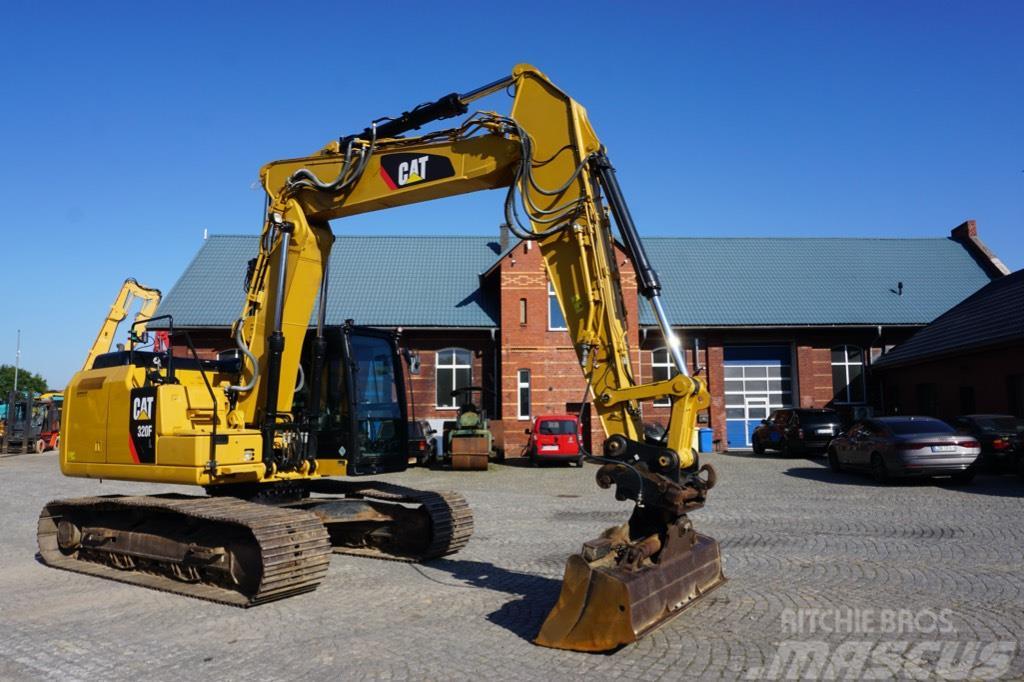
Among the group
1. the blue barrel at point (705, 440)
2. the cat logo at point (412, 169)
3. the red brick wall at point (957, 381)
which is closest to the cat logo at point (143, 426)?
the cat logo at point (412, 169)

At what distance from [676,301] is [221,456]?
81.6 feet

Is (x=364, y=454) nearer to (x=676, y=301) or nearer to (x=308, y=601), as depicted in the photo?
(x=308, y=601)

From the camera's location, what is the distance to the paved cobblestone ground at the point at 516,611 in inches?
210

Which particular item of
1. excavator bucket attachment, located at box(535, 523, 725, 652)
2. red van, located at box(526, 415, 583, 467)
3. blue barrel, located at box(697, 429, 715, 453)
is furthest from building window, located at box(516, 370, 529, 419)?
excavator bucket attachment, located at box(535, 523, 725, 652)

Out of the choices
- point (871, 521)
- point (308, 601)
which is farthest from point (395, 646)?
point (871, 521)

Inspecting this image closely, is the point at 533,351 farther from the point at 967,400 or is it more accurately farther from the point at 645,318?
the point at 967,400

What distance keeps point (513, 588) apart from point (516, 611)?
87cm

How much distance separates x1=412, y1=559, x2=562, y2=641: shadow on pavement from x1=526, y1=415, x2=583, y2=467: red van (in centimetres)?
1496

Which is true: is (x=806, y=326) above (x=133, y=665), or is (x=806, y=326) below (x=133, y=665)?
above

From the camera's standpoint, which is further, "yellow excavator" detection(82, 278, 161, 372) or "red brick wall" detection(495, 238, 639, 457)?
"red brick wall" detection(495, 238, 639, 457)

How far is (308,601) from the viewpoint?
23.7ft

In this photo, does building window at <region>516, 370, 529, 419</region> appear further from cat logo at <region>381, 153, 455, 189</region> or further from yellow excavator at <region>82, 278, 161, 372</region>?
cat logo at <region>381, 153, 455, 189</region>

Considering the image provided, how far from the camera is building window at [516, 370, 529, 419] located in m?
28.3

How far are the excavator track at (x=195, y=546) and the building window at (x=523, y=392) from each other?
19.5m
